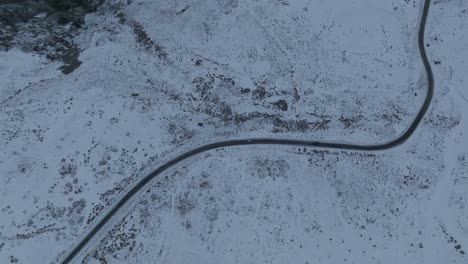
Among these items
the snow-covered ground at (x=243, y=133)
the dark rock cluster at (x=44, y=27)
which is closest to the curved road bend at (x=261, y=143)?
the snow-covered ground at (x=243, y=133)

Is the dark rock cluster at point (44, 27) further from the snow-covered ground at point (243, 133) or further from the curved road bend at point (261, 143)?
the curved road bend at point (261, 143)

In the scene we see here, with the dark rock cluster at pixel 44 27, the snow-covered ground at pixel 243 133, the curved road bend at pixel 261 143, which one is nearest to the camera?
the snow-covered ground at pixel 243 133

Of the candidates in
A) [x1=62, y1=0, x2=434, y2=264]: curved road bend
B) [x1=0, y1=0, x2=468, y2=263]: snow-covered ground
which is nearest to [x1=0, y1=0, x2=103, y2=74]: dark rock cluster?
[x1=0, y1=0, x2=468, y2=263]: snow-covered ground

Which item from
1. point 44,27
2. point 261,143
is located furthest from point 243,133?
point 44,27

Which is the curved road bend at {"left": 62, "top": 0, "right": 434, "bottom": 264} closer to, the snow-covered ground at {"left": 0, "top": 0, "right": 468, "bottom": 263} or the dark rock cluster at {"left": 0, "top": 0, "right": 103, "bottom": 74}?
the snow-covered ground at {"left": 0, "top": 0, "right": 468, "bottom": 263}

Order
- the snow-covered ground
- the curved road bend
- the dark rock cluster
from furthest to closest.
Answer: the dark rock cluster → the curved road bend → the snow-covered ground

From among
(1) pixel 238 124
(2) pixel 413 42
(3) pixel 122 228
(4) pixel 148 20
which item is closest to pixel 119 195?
(3) pixel 122 228

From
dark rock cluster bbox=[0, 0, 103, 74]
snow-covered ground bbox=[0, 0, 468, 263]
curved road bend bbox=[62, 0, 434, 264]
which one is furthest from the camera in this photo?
dark rock cluster bbox=[0, 0, 103, 74]

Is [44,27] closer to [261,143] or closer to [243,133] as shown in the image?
[243,133]

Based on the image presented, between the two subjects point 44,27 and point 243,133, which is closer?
point 243,133
